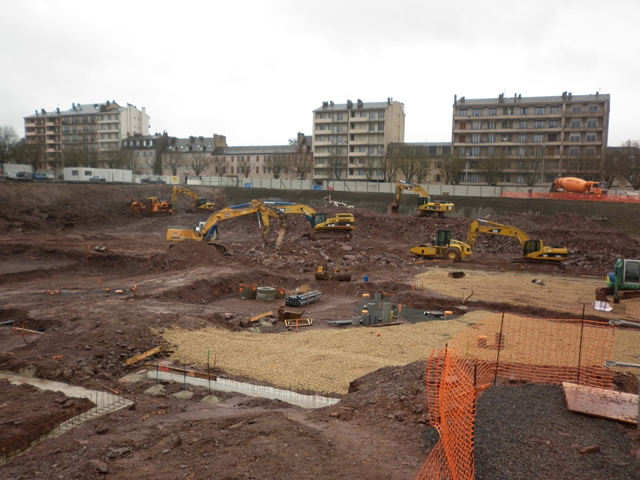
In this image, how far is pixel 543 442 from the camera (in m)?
7.16

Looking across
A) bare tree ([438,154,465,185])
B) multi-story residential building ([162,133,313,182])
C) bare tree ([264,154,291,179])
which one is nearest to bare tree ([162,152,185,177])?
multi-story residential building ([162,133,313,182])

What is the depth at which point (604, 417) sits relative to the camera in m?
7.84

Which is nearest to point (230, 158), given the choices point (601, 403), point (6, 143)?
point (6, 143)

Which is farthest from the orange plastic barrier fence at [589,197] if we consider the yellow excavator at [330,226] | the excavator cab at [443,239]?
the yellow excavator at [330,226]

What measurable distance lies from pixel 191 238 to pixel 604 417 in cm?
2603

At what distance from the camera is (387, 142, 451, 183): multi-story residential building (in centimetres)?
6312

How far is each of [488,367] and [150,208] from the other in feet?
142

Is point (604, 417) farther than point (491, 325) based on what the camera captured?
No

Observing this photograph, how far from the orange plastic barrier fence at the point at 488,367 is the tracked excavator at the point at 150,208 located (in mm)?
38408

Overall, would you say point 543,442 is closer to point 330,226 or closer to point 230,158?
point 330,226

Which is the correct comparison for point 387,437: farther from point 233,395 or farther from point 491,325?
point 491,325

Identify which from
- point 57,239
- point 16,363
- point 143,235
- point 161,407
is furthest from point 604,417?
point 143,235

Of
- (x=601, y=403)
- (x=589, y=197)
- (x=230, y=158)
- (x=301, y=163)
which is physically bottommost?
(x=601, y=403)

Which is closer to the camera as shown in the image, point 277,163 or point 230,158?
point 277,163
